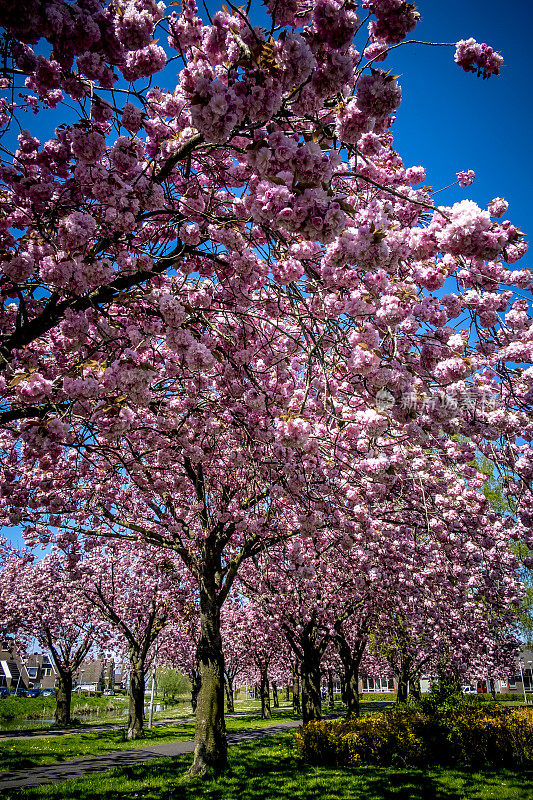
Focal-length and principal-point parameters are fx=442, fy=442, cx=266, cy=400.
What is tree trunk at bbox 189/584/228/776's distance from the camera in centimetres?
938

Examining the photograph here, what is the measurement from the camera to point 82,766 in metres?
11.8

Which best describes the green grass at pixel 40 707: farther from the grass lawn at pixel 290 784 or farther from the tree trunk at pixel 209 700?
the tree trunk at pixel 209 700

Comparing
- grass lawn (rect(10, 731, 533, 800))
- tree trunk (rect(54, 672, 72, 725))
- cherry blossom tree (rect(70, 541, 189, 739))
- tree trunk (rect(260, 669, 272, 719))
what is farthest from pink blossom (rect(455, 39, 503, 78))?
tree trunk (rect(260, 669, 272, 719))

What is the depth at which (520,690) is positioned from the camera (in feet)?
171

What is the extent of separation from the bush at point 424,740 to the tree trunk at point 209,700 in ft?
10.0

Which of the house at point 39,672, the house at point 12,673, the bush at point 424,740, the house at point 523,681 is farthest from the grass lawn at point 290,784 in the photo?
the house at point 39,672

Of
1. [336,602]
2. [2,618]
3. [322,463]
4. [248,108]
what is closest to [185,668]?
[2,618]

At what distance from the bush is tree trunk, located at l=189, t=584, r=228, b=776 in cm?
306

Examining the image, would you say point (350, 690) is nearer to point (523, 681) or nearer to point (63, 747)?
point (63, 747)

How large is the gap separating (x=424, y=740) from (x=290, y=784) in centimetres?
547

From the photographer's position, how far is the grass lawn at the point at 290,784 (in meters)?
7.58

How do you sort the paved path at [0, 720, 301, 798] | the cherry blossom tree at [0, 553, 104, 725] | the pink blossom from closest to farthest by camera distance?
the pink blossom < the paved path at [0, 720, 301, 798] < the cherry blossom tree at [0, 553, 104, 725]

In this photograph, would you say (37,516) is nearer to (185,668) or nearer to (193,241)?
(193,241)

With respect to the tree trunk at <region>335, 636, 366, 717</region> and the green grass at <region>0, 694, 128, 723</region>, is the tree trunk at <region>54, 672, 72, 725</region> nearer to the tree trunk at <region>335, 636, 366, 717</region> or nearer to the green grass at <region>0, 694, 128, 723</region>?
the green grass at <region>0, 694, 128, 723</region>
